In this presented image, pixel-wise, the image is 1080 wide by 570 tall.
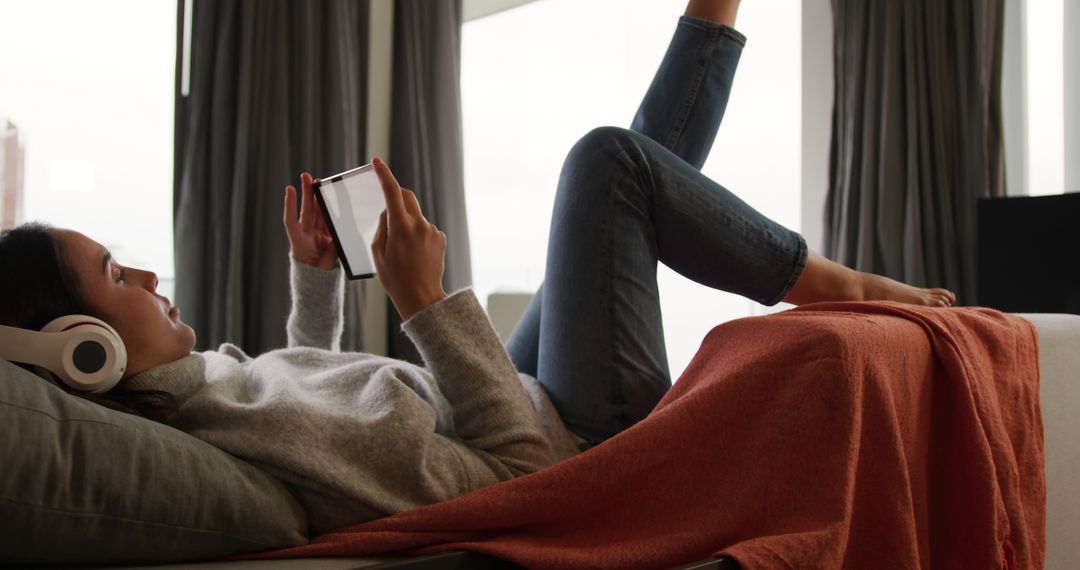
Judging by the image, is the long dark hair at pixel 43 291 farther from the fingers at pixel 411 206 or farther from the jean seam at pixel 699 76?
the jean seam at pixel 699 76

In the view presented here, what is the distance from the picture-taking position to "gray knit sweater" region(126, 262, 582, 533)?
0.84m

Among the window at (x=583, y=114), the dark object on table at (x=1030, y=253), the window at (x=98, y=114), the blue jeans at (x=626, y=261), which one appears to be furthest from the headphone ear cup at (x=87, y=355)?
the window at (x=583, y=114)

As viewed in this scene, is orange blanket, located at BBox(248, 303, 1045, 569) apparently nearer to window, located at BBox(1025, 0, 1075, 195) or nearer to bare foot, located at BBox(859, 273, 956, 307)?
bare foot, located at BBox(859, 273, 956, 307)


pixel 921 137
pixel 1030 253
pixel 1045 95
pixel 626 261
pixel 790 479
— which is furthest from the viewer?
pixel 921 137

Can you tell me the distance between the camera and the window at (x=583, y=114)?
3.30m

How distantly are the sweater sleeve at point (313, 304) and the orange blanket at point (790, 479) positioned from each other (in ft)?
2.26

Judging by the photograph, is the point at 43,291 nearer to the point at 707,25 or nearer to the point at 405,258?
the point at 405,258

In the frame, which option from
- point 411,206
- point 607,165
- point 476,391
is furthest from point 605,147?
point 476,391

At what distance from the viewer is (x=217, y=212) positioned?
3002 millimetres

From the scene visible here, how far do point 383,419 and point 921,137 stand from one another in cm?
244

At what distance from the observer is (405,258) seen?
0.99 meters

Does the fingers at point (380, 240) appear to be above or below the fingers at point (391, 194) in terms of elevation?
below

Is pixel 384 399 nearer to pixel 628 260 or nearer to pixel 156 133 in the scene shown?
pixel 628 260

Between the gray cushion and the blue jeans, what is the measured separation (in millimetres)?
423
